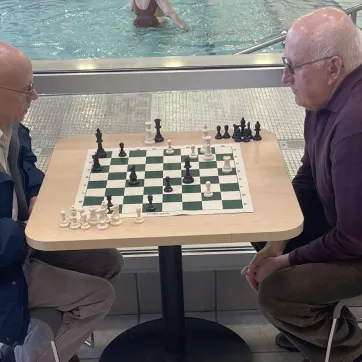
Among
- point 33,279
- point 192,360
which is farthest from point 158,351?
point 33,279

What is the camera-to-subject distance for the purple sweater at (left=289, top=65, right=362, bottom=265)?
176cm

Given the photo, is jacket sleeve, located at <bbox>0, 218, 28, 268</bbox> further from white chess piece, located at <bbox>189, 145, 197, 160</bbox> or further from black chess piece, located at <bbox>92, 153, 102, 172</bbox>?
white chess piece, located at <bbox>189, 145, 197, 160</bbox>

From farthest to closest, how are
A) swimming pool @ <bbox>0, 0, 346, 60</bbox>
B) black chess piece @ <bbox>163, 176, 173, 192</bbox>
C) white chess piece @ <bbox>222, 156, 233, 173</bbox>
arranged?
swimming pool @ <bbox>0, 0, 346, 60</bbox>
white chess piece @ <bbox>222, 156, 233, 173</bbox>
black chess piece @ <bbox>163, 176, 173, 192</bbox>

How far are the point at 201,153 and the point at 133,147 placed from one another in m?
0.26

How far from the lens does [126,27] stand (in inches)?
191

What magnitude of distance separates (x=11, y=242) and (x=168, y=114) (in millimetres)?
1225

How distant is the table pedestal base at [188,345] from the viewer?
2.38 m

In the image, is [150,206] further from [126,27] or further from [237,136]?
[126,27]

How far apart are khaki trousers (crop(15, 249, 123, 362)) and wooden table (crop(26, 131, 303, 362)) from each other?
24cm

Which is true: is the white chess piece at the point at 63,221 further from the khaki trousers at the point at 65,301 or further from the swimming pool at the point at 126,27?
the swimming pool at the point at 126,27

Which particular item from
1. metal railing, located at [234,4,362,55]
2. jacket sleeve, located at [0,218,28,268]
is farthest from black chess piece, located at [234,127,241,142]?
metal railing, located at [234,4,362,55]

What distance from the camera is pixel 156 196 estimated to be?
1.94m

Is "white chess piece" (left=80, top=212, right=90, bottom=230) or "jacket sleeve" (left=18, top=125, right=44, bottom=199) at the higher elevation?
"white chess piece" (left=80, top=212, right=90, bottom=230)

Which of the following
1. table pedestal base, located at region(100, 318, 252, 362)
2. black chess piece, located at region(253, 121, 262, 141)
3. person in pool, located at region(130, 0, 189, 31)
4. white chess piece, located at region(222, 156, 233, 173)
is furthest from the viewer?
person in pool, located at region(130, 0, 189, 31)
